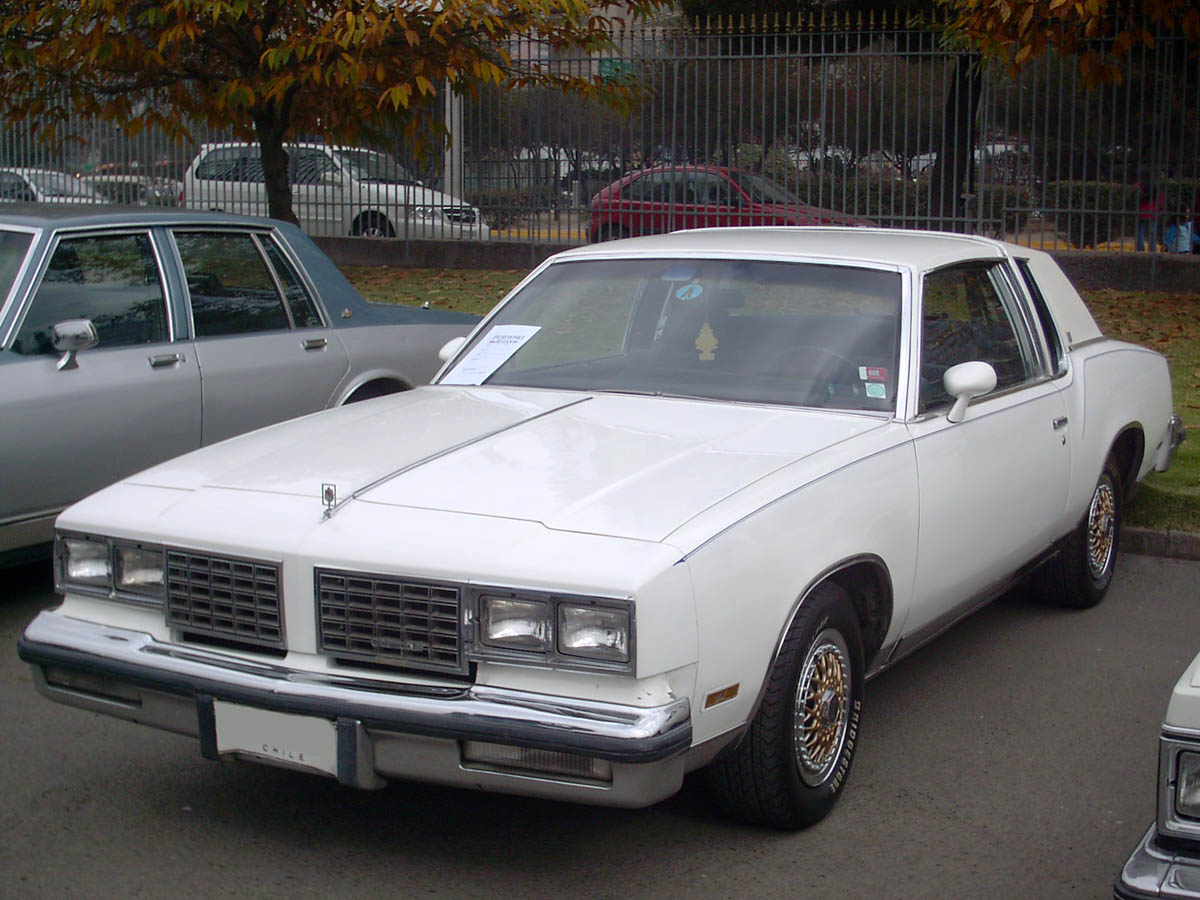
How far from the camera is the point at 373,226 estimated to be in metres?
17.9

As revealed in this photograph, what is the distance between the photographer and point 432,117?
450 inches

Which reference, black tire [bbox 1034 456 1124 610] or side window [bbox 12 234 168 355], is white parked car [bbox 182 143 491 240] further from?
black tire [bbox 1034 456 1124 610]

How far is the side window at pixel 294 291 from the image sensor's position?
23.0 feet

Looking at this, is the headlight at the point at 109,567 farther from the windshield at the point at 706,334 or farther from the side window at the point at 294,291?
the side window at the point at 294,291

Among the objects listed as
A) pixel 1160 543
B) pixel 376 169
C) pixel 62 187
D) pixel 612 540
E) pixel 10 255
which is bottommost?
pixel 1160 543

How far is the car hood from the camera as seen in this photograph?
142 inches

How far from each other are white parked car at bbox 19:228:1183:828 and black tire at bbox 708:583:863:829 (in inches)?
0.4

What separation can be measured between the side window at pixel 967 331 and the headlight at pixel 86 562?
2.50 m

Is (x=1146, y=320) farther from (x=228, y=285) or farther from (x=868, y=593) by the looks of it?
(x=868, y=593)

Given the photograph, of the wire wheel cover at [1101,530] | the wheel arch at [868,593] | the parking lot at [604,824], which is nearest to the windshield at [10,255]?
the parking lot at [604,824]

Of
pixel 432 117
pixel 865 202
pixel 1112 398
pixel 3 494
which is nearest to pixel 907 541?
pixel 1112 398

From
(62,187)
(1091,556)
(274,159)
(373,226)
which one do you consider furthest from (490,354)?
(62,187)

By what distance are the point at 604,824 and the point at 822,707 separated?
27.3 inches

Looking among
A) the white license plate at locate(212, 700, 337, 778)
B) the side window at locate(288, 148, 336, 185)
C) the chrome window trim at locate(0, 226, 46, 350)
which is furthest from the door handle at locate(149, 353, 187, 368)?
the side window at locate(288, 148, 336, 185)
